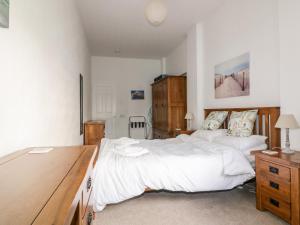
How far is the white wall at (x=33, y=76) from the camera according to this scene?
1.10 m

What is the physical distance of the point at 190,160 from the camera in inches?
89.4

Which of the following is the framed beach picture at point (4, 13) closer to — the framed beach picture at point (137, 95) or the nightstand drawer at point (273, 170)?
the nightstand drawer at point (273, 170)

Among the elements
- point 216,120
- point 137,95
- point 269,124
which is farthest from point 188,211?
point 137,95

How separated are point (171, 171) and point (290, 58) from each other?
184cm

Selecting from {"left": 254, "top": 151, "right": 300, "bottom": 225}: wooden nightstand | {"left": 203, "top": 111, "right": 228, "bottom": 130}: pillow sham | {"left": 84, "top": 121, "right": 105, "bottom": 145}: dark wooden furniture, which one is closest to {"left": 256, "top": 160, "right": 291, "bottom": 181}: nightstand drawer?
{"left": 254, "top": 151, "right": 300, "bottom": 225}: wooden nightstand

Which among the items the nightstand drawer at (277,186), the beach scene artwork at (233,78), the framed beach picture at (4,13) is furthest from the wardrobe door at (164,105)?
the framed beach picture at (4,13)

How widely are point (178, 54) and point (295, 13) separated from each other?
11.9ft

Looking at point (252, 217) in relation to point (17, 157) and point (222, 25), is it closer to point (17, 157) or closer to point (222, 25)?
point (17, 157)

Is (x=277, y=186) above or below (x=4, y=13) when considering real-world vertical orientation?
below

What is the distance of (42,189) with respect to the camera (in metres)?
0.57

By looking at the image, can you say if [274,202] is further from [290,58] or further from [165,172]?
[290,58]

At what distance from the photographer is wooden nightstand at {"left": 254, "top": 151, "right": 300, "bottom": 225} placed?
1.67 m

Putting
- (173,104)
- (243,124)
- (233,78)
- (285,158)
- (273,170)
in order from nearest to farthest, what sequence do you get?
(285,158) < (273,170) < (243,124) < (233,78) < (173,104)

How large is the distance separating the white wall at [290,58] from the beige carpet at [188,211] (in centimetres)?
88
